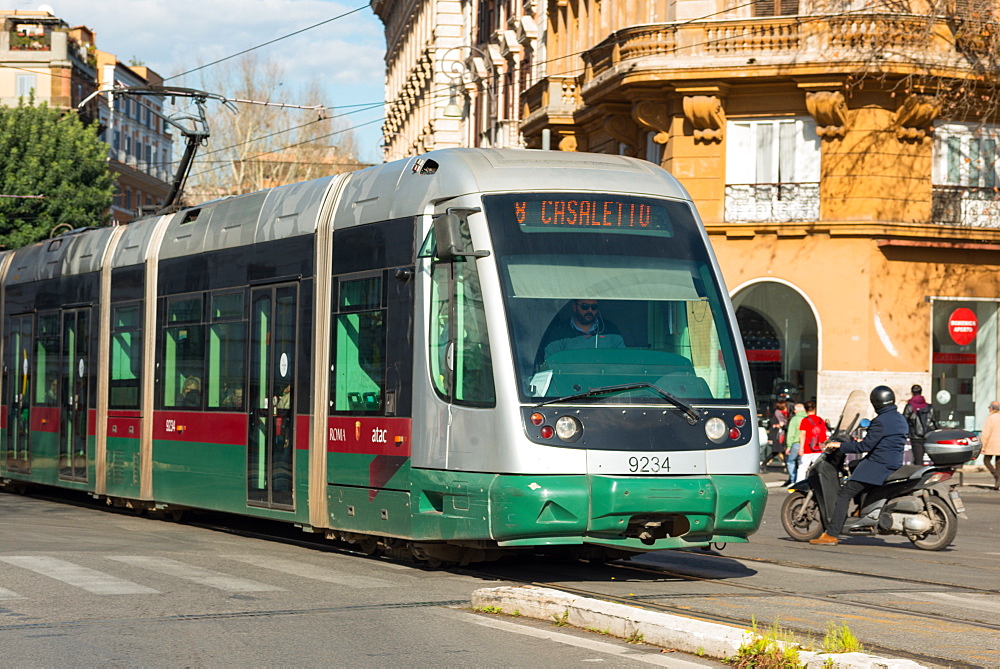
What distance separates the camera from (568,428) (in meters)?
10.3

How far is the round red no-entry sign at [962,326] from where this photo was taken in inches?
1141

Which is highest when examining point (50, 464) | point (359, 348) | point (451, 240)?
point (451, 240)

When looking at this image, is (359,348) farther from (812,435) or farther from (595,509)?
(812,435)

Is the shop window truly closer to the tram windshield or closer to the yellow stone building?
the yellow stone building

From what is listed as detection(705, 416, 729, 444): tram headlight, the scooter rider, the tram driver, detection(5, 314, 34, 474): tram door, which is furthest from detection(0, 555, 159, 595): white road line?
detection(5, 314, 34, 474): tram door

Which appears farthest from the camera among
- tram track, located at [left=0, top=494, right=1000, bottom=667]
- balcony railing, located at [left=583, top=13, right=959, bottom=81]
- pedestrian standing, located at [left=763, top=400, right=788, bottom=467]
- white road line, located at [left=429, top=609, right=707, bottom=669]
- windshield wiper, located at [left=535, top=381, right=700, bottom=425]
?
pedestrian standing, located at [left=763, top=400, right=788, bottom=467]

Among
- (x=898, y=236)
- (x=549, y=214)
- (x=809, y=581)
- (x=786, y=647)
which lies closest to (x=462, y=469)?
(x=549, y=214)

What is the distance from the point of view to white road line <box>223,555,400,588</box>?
413 inches

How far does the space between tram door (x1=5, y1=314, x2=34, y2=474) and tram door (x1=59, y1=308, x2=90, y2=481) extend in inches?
53.8

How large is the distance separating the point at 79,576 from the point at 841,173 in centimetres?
2045

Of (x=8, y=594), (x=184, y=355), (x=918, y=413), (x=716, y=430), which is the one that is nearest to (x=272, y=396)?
(x=184, y=355)

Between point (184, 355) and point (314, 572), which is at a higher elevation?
point (184, 355)

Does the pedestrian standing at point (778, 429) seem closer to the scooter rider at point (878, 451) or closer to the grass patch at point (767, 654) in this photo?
the scooter rider at point (878, 451)

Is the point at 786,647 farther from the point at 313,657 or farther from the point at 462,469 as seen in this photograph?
the point at 462,469
